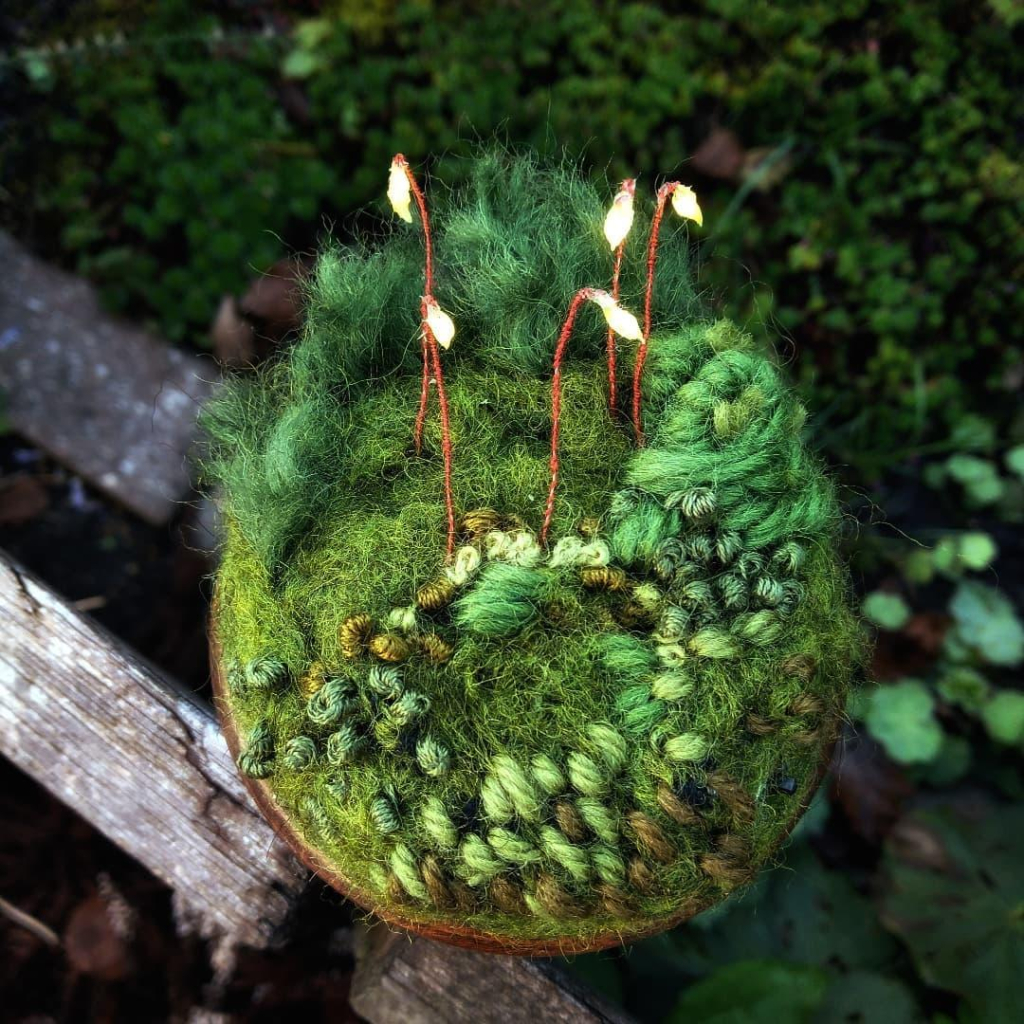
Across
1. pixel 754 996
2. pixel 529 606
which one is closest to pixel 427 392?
pixel 529 606

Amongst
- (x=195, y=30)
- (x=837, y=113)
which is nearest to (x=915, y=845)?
(x=837, y=113)

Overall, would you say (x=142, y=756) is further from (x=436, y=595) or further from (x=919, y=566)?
(x=919, y=566)

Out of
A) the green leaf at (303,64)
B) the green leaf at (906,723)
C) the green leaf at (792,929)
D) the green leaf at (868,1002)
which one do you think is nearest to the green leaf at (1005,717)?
the green leaf at (906,723)

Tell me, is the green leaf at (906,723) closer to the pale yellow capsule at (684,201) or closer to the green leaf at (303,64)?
the pale yellow capsule at (684,201)

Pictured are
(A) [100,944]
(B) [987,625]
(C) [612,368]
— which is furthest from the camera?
(B) [987,625]

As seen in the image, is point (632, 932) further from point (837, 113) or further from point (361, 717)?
point (837, 113)

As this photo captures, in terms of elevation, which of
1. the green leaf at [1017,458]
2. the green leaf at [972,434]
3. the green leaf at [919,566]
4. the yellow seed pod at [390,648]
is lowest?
the green leaf at [919,566]
